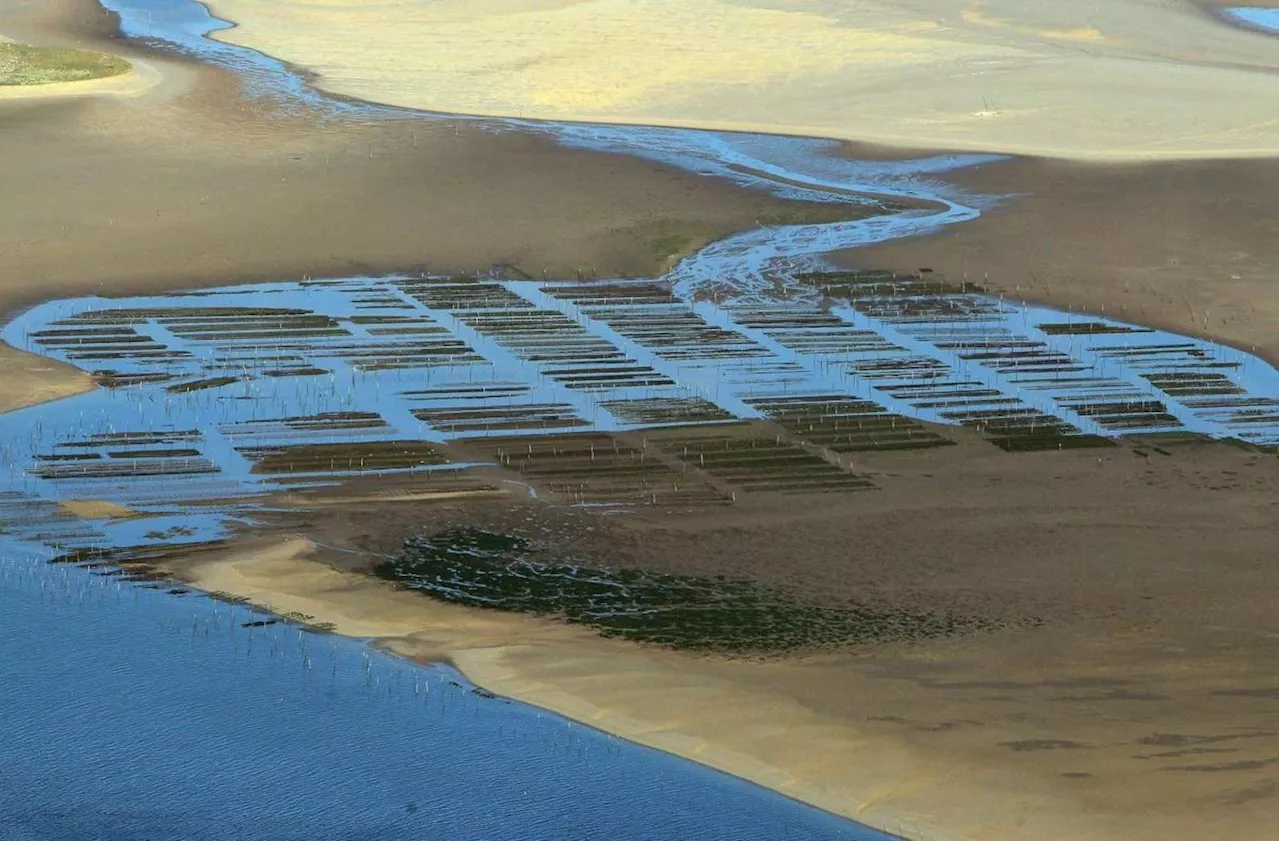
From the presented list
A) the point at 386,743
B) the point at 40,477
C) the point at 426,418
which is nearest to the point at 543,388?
the point at 426,418

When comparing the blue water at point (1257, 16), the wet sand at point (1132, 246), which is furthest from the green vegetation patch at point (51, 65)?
the blue water at point (1257, 16)

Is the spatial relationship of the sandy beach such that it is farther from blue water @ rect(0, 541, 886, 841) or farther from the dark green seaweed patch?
blue water @ rect(0, 541, 886, 841)

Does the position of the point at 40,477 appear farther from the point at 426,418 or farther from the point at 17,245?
the point at 17,245

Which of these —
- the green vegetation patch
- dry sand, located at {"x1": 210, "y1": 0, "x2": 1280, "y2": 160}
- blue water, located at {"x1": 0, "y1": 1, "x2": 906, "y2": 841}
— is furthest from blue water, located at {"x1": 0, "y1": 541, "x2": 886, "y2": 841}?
the green vegetation patch

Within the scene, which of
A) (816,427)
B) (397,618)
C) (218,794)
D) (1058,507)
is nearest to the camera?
(218,794)

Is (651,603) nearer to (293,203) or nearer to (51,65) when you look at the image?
(293,203)
